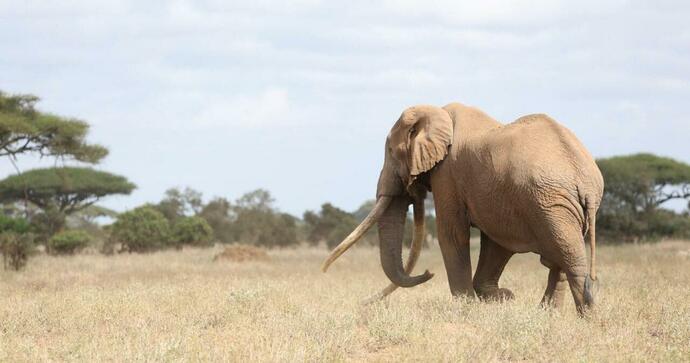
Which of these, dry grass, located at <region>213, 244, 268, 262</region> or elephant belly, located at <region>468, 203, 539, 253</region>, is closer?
elephant belly, located at <region>468, 203, 539, 253</region>

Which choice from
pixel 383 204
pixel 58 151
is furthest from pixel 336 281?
pixel 58 151

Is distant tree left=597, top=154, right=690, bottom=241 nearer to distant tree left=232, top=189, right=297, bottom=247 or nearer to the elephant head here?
distant tree left=232, top=189, right=297, bottom=247

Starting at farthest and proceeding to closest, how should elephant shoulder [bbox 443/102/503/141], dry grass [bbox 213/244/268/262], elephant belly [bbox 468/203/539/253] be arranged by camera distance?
1. dry grass [bbox 213/244/268/262]
2. elephant shoulder [bbox 443/102/503/141]
3. elephant belly [bbox 468/203/539/253]

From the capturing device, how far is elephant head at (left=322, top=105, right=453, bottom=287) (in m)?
9.98

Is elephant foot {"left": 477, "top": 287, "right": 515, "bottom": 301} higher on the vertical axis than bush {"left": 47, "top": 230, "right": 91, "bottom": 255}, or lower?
lower

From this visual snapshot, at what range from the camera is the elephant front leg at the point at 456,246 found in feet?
32.8

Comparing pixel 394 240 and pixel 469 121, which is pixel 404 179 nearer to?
pixel 394 240

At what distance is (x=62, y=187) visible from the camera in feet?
140

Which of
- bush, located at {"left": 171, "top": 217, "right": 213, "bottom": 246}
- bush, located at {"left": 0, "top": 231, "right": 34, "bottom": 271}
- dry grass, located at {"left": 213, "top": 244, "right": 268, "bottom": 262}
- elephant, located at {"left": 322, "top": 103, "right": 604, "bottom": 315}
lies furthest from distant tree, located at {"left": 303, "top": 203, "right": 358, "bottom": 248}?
elephant, located at {"left": 322, "top": 103, "right": 604, "bottom": 315}

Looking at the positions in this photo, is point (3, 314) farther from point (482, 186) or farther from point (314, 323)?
point (482, 186)

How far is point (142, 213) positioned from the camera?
33062mm

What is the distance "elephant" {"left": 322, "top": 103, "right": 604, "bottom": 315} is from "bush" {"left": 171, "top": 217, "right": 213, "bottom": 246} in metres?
23.5

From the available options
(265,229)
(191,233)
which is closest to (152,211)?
(191,233)

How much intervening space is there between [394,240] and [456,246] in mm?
902
